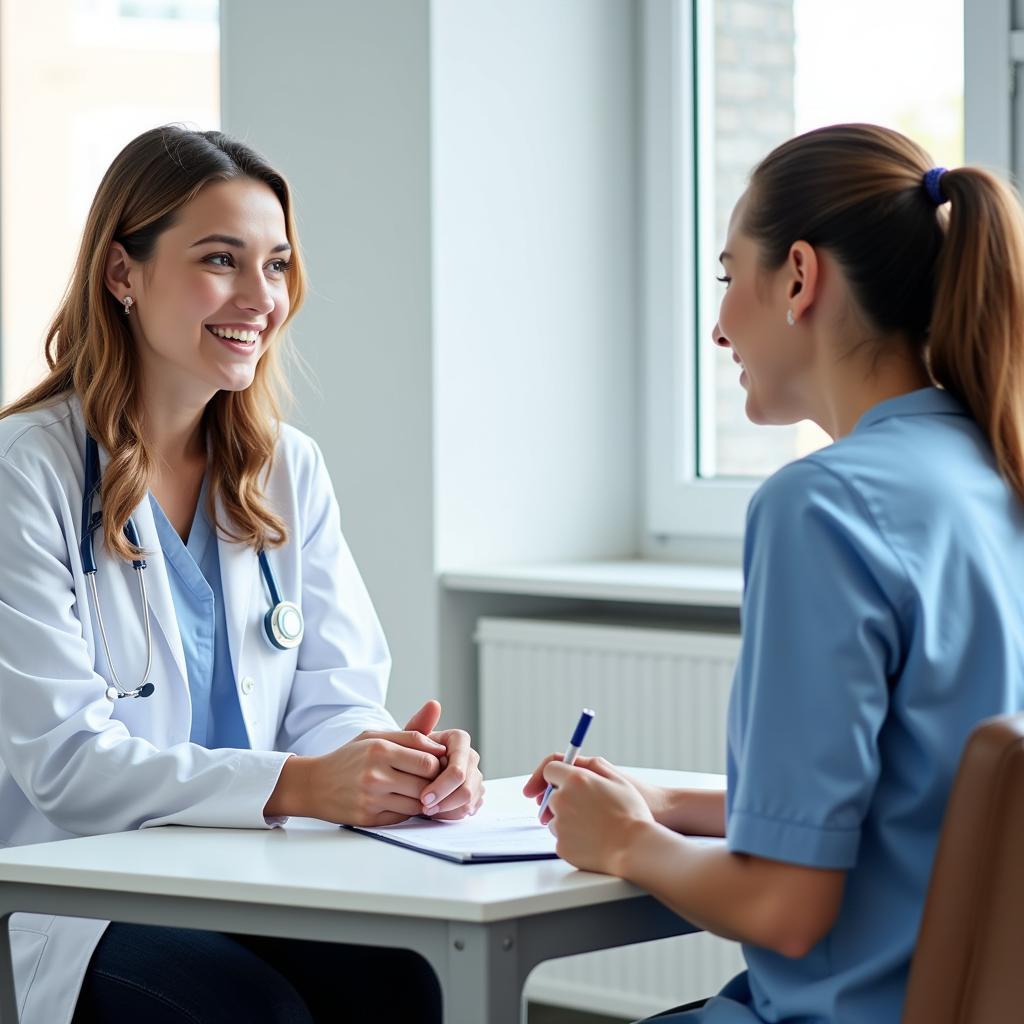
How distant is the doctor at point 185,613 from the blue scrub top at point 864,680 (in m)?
0.50

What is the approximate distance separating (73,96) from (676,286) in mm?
2399

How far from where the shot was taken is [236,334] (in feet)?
6.63

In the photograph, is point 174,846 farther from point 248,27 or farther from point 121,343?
point 248,27

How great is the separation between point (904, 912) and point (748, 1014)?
0.54ft

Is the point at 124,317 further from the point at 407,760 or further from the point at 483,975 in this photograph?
the point at 483,975

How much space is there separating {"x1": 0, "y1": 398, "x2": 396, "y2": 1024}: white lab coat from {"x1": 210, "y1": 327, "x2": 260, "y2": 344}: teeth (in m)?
0.16

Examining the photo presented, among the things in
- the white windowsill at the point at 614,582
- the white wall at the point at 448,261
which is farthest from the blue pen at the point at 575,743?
the white wall at the point at 448,261

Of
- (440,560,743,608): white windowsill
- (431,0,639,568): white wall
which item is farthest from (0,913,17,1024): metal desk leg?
(431,0,639,568): white wall

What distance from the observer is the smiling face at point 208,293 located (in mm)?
1980

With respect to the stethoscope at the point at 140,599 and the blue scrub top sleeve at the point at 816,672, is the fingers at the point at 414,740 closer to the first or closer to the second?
the stethoscope at the point at 140,599

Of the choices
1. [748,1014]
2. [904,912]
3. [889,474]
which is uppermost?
[889,474]

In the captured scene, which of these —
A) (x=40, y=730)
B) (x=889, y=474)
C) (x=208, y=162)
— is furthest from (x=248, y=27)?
(x=889, y=474)

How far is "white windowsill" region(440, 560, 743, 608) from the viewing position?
282 cm

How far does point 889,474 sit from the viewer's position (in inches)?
48.6
